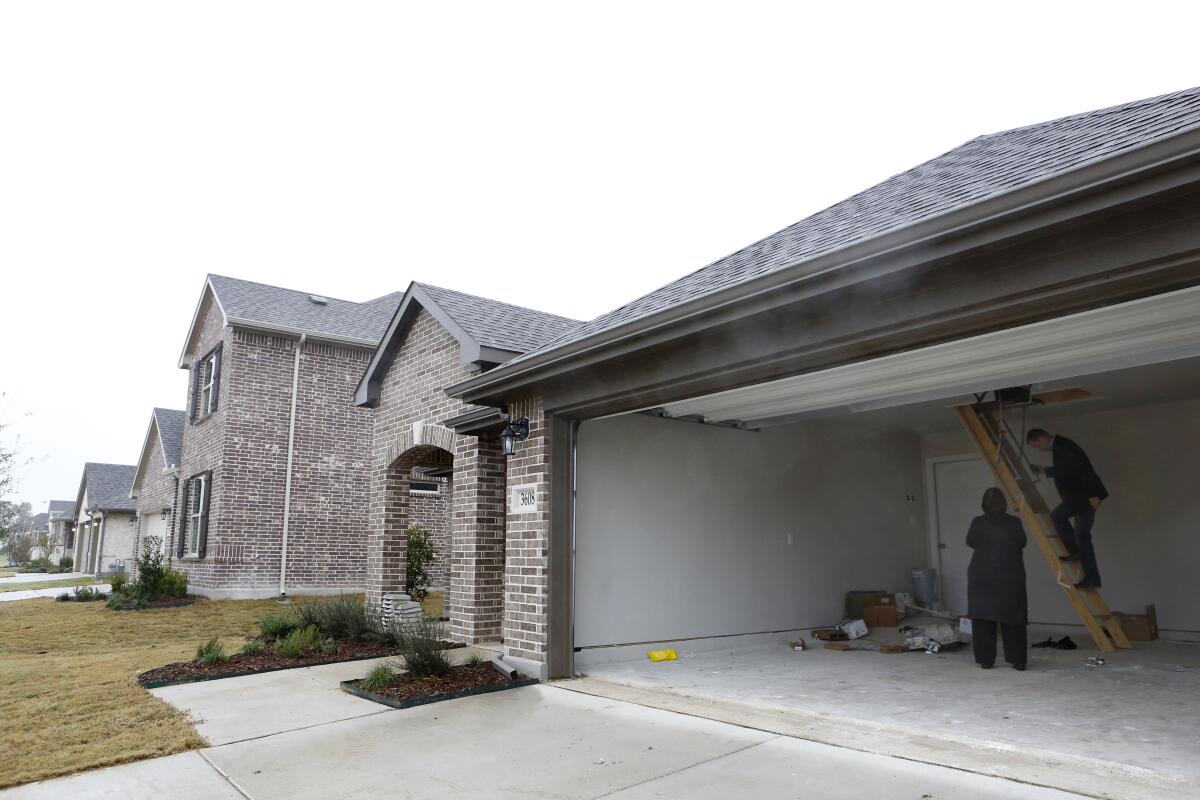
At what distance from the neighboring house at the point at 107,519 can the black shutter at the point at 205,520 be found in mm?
15333

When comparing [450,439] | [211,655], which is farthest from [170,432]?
[211,655]

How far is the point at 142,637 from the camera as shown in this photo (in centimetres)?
1069

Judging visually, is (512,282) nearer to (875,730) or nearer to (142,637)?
(142,637)

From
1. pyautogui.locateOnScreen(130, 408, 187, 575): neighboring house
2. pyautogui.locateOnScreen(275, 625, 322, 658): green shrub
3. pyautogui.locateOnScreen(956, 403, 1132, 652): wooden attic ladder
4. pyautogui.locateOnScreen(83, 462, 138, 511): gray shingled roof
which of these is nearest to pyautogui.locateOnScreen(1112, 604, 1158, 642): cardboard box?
pyautogui.locateOnScreen(956, 403, 1132, 652): wooden attic ladder

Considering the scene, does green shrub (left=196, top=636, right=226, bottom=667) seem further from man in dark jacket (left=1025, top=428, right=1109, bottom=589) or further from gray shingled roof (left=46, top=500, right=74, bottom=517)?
gray shingled roof (left=46, top=500, right=74, bottom=517)

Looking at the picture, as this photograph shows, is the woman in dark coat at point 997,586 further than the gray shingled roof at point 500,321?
No

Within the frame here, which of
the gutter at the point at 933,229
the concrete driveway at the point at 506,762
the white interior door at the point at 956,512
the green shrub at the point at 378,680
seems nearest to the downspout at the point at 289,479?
the green shrub at the point at 378,680

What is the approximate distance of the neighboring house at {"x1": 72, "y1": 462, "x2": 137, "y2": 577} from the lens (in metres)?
30.6

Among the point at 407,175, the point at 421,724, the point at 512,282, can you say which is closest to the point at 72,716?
the point at 421,724

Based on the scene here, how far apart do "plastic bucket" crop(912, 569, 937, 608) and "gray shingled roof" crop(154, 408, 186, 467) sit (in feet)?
64.7

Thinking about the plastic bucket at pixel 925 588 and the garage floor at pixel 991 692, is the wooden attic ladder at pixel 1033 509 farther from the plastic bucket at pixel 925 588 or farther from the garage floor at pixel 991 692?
the plastic bucket at pixel 925 588

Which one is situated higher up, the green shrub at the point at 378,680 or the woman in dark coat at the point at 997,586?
the woman in dark coat at the point at 997,586

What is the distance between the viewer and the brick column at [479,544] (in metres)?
8.88

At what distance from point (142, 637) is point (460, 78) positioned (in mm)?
11138
